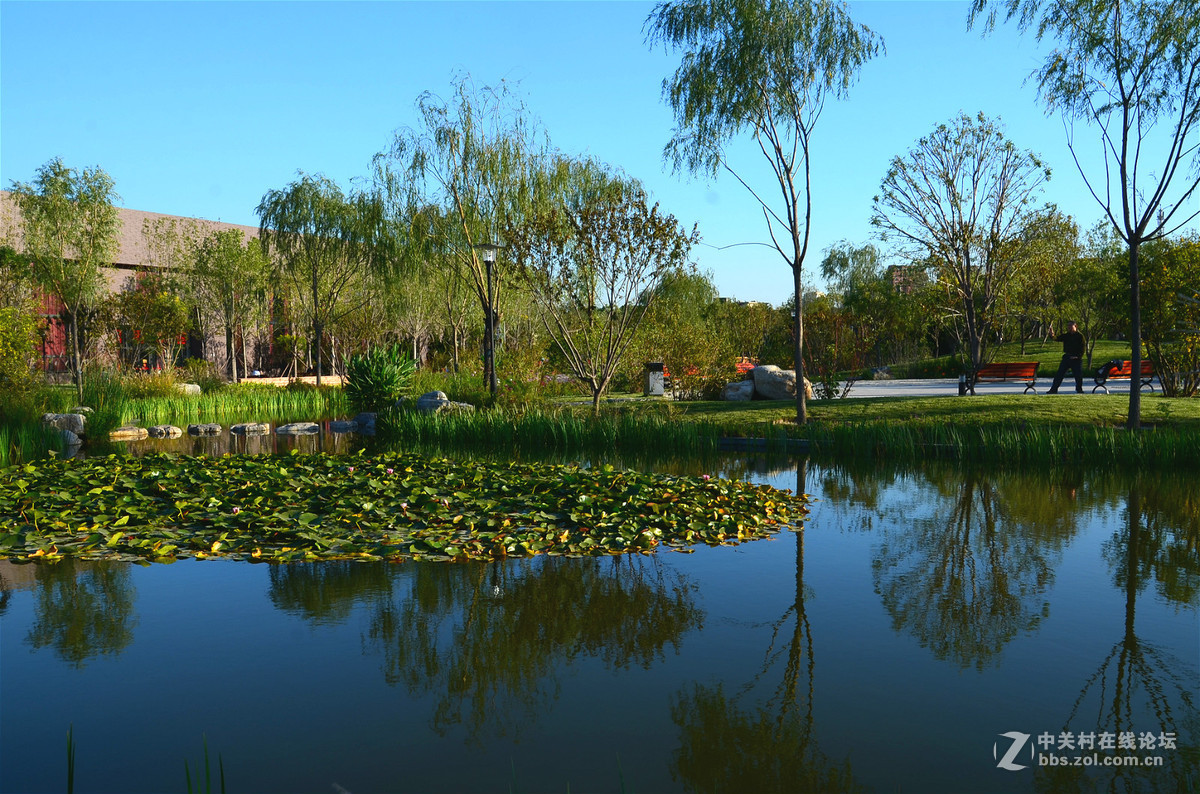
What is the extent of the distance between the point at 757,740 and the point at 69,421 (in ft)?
55.1

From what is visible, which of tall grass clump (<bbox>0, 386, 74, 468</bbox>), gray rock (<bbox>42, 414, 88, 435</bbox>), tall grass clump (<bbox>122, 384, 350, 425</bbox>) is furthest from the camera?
tall grass clump (<bbox>122, 384, 350, 425</bbox>)

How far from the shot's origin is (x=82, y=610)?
17.7 ft

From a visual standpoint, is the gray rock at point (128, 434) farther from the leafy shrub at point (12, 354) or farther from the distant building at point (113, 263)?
the distant building at point (113, 263)

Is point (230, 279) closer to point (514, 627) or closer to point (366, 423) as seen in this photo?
point (366, 423)

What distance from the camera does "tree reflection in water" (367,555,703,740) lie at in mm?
4086

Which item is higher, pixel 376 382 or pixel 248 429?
pixel 376 382

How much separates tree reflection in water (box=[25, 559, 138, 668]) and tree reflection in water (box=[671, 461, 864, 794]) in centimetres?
326

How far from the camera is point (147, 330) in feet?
97.6

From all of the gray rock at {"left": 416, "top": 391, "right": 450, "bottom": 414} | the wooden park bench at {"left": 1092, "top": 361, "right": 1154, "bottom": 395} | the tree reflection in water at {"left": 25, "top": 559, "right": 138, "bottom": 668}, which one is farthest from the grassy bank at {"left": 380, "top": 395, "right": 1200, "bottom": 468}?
the tree reflection in water at {"left": 25, "top": 559, "right": 138, "bottom": 668}

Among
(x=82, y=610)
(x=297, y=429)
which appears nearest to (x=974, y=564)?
(x=82, y=610)

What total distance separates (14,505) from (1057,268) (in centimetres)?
3276

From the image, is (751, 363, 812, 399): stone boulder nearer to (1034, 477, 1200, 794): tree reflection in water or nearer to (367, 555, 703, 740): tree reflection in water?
(1034, 477, 1200, 794): tree reflection in water

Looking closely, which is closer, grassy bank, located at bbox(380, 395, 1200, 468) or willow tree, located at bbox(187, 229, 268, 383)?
grassy bank, located at bbox(380, 395, 1200, 468)

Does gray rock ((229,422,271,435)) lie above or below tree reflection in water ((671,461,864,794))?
above
